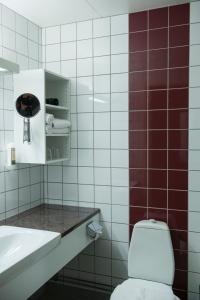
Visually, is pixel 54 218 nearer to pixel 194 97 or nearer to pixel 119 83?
pixel 119 83

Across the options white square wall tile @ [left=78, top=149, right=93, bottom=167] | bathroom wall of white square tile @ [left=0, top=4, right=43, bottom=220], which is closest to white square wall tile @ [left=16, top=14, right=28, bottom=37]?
bathroom wall of white square tile @ [left=0, top=4, right=43, bottom=220]

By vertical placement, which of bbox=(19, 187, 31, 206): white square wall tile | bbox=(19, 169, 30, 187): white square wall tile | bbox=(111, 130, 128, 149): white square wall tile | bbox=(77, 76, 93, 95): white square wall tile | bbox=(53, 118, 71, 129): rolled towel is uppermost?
bbox=(77, 76, 93, 95): white square wall tile

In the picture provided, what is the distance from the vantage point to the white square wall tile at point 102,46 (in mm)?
2354

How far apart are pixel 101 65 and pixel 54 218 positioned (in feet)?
4.31

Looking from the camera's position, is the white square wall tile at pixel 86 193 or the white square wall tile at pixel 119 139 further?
the white square wall tile at pixel 86 193

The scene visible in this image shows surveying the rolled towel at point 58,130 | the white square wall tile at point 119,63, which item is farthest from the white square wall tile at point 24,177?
the white square wall tile at point 119,63

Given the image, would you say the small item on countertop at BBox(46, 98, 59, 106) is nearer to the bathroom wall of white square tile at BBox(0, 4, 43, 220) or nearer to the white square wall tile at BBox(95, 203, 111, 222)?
the bathroom wall of white square tile at BBox(0, 4, 43, 220)

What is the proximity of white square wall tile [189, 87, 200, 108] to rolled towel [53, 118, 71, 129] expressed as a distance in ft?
3.23

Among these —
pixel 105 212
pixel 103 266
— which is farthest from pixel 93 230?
pixel 103 266

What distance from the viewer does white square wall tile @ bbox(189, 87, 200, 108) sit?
82.9 inches

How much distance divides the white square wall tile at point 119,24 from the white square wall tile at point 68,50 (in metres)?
0.37

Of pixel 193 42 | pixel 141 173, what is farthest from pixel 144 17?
pixel 141 173

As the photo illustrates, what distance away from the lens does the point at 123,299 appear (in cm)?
173

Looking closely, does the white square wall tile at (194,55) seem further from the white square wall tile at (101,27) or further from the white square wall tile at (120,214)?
the white square wall tile at (120,214)
